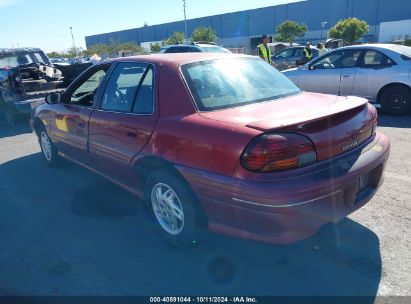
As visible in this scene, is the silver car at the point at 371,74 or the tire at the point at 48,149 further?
the silver car at the point at 371,74

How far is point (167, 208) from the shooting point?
310 cm

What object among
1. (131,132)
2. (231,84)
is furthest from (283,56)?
(131,132)

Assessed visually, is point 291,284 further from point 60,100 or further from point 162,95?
point 60,100

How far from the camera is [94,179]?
15.8ft

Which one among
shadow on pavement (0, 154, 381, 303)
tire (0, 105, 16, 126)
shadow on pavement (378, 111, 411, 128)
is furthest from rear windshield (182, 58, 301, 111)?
tire (0, 105, 16, 126)

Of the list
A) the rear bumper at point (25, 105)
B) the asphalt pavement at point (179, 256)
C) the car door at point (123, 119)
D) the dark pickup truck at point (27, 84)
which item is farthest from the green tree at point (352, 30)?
the car door at point (123, 119)

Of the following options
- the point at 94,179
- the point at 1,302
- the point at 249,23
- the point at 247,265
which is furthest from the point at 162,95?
the point at 249,23

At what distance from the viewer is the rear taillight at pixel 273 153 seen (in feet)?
7.62

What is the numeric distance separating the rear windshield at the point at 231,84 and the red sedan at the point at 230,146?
0.5 inches

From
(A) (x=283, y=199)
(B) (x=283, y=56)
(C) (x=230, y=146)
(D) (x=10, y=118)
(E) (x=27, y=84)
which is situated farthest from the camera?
(B) (x=283, y=56)

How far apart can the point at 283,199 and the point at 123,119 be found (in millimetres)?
1797

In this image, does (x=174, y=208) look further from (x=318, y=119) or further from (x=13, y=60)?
(x=13, y=60)

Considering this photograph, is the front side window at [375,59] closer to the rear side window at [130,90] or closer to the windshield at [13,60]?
the rear side window at [130,90]

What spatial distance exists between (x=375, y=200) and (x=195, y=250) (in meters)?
2.02
